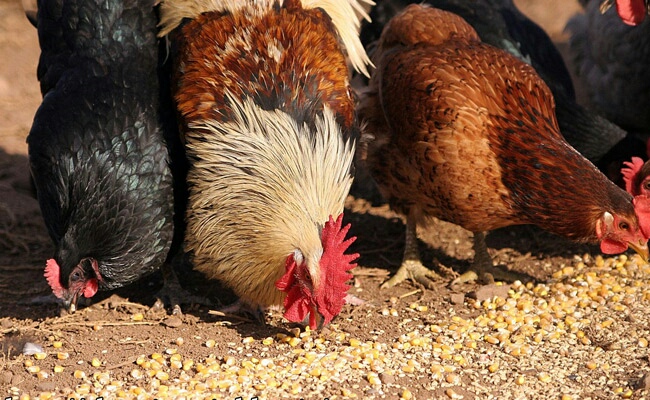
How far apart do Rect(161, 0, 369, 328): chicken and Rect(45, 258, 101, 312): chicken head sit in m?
0.56

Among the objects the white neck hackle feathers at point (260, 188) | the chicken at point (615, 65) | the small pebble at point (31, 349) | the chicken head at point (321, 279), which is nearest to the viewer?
the chicken head at point (321, 279)

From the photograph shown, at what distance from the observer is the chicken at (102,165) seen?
4145 millimetres

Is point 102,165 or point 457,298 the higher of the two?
point 102,165

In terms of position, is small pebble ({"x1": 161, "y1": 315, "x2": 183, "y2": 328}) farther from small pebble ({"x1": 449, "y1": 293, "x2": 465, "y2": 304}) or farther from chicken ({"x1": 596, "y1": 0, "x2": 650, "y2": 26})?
chicken ({"x1": 596, "y1": 0, "x2": 650, "y2": 26})

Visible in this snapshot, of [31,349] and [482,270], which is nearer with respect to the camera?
[31,349]

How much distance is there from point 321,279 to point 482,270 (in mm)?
1927

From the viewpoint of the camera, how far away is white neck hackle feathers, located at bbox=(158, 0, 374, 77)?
435 centimetres

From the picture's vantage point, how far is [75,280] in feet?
13.8

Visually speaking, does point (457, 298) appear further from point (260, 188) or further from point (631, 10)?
point (631, 10)

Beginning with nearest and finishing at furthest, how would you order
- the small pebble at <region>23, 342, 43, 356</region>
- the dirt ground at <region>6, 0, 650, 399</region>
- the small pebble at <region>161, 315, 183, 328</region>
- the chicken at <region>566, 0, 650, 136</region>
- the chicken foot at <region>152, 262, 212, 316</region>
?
1. the dirt ground at <region>6, 0, 650, 399</region>
2. the small pebble at <region>23, 342, 43, 356</region>
3. the small pebble at <region>161, 315, 183, 328</region>
4. the chicken foot at <region>152, 262, 212, 316</region>
5. the chicken at <region>566, 0, 650, 136</region>

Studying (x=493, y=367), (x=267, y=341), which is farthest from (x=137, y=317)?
(x=493, y=367)

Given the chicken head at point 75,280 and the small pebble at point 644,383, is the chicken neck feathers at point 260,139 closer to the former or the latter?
the chicken head at point 75,280

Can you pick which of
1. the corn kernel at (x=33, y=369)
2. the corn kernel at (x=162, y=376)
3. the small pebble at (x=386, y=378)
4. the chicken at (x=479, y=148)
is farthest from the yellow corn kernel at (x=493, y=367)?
the corn kernel at (x=33, y=369)

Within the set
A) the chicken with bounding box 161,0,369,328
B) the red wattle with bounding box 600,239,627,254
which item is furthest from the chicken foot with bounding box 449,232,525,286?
the chicken with bounding box 161,0,369,328
